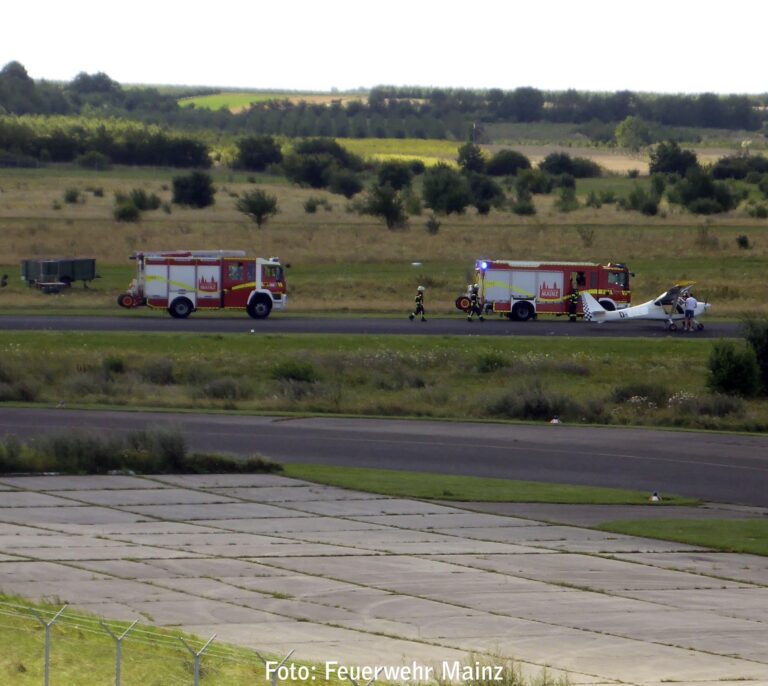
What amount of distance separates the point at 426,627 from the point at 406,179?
386ft

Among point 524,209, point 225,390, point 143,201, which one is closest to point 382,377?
point 225,390

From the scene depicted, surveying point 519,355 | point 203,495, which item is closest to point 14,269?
point 519,355

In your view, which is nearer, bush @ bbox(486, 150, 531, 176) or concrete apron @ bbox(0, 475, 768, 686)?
concrete apron @ bbox(0, 475, 768, 686)

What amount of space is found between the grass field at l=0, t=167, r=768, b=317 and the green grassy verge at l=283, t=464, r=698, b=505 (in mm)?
33985

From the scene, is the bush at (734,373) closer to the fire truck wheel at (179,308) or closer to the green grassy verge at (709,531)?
the green grassy verge at (709,531)

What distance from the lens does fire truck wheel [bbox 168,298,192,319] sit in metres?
61.3

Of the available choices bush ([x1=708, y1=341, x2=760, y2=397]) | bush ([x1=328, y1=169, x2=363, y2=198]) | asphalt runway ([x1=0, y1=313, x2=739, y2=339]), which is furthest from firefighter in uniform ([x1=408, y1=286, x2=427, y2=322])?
bush ([x1=328, y1=169, x2=363, y2=198])

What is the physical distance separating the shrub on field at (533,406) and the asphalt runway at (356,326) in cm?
1182

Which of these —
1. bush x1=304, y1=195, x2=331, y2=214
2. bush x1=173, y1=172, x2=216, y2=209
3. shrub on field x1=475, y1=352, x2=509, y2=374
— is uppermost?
bush x1=173, y1=172, x2=216, y2=209

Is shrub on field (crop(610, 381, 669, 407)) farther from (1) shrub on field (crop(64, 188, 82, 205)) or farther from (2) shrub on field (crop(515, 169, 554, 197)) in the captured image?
(2) shrub on field (crop(515, 169, 554, 197))

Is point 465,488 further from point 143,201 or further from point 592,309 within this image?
point 143,201

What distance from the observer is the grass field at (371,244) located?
70250 millimetres

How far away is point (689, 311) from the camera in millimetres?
57719

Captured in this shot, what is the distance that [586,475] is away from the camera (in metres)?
32.7
